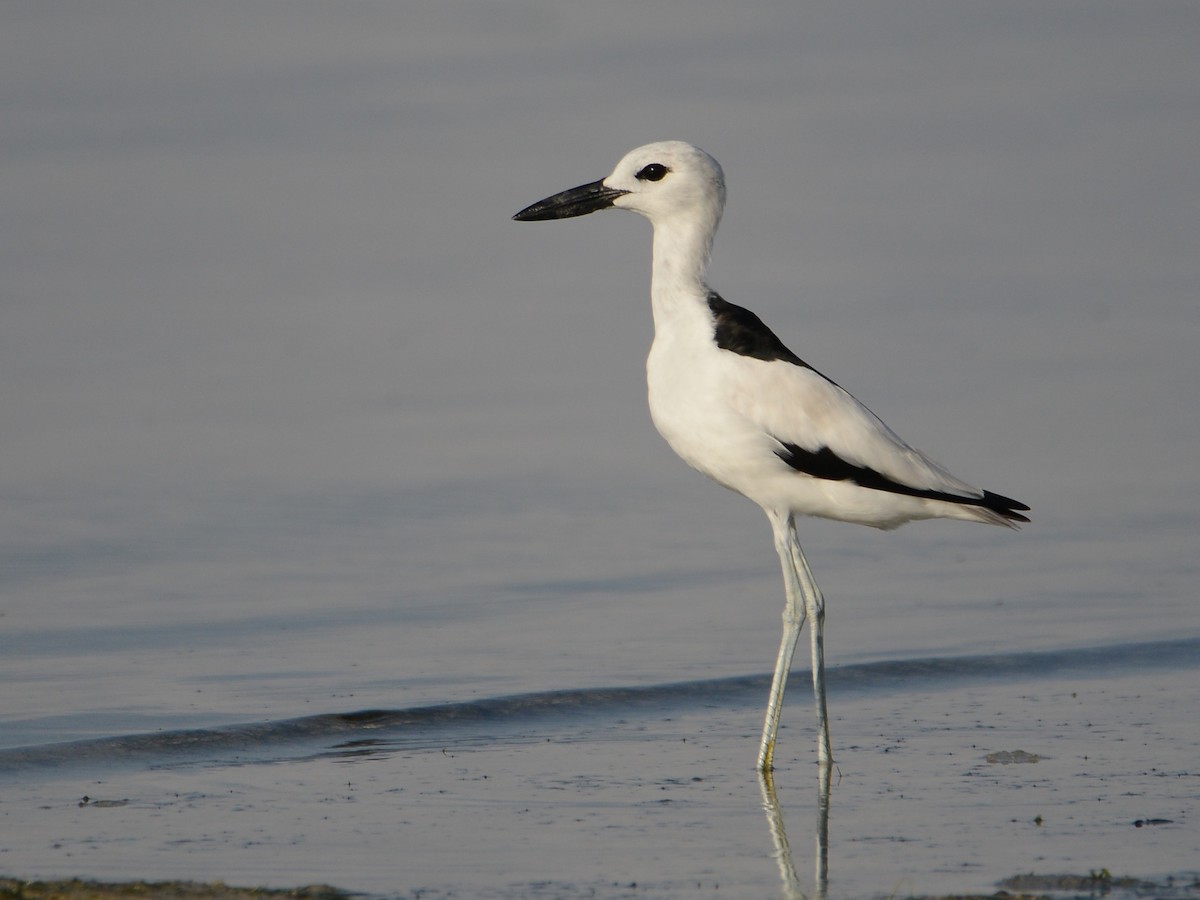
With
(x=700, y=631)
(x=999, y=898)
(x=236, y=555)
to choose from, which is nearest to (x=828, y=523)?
(x=700, y=631)

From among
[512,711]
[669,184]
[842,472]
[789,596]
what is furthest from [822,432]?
[512,711]

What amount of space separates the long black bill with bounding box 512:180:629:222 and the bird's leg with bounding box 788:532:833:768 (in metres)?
2.02

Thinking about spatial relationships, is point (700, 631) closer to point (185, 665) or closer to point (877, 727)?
point (877, 727)

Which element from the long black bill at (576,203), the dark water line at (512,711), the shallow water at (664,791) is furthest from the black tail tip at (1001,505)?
the long black bill at (576,203)

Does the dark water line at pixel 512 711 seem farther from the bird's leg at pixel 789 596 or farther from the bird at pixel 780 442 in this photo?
the bird at pixel 780 442

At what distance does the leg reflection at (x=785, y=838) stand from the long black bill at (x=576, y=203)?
127 inches

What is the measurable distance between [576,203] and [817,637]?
2724 millimetres

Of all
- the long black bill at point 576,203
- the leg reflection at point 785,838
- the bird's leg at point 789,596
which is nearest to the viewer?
the leg reflection at point 785,838

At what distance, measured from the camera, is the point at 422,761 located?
9.38 metres

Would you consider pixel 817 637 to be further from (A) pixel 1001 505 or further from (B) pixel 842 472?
(A) pixel 1001 505

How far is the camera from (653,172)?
400 inches

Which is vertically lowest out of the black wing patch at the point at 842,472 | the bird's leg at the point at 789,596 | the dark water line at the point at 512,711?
the dark water line at the point at 512,711

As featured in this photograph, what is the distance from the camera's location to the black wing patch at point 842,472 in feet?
30.6

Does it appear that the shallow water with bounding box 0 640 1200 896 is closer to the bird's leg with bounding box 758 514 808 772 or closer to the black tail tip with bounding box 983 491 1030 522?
the bird's leg with bounding box 758 514 808 772
